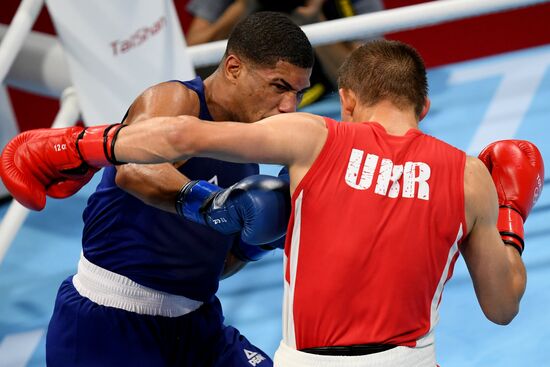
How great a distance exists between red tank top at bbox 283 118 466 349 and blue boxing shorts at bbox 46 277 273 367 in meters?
0.65

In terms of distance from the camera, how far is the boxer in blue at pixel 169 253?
2424 mm

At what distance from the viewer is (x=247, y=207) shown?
2008mm

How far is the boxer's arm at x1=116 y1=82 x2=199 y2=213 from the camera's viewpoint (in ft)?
7.32

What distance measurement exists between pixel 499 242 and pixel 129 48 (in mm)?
2417

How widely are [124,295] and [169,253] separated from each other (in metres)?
0.16

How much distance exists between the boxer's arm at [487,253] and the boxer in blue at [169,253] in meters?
0.64

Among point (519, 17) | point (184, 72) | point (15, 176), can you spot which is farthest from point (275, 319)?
point (519, 17)

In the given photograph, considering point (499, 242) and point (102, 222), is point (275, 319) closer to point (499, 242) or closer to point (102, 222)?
point (102, 222)

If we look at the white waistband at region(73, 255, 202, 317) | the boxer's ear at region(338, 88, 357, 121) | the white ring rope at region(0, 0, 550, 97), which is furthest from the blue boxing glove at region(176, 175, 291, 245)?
the white ring rope at region(0, 0, 550, 97)

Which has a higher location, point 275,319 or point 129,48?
point 129,48

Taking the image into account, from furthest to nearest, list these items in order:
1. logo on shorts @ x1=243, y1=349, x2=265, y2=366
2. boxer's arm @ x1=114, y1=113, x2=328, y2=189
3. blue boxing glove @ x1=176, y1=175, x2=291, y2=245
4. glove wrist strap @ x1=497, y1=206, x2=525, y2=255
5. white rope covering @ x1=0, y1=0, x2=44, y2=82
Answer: white rope covering @ x1=0, y1=0, x2=44, y2=82 → logo on shorts @ x1=243, y1=349, x2=265, y2=366 → glove wrist strap @ x1=497, y1=206, x2=525, y2=255 → blue boxing glove @ x1=176, y1=175, x2=291, y2=245 → boxer's arm @ x1=114, y1=113, x2=328, y2=189

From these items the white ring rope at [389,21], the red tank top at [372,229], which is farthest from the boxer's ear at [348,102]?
the white ring rope at [389,21]

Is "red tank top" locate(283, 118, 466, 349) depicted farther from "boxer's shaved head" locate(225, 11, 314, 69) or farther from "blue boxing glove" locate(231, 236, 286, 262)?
"blue boxing glove" locate(231, 236, 286, 262)

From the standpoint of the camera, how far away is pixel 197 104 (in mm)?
2422
